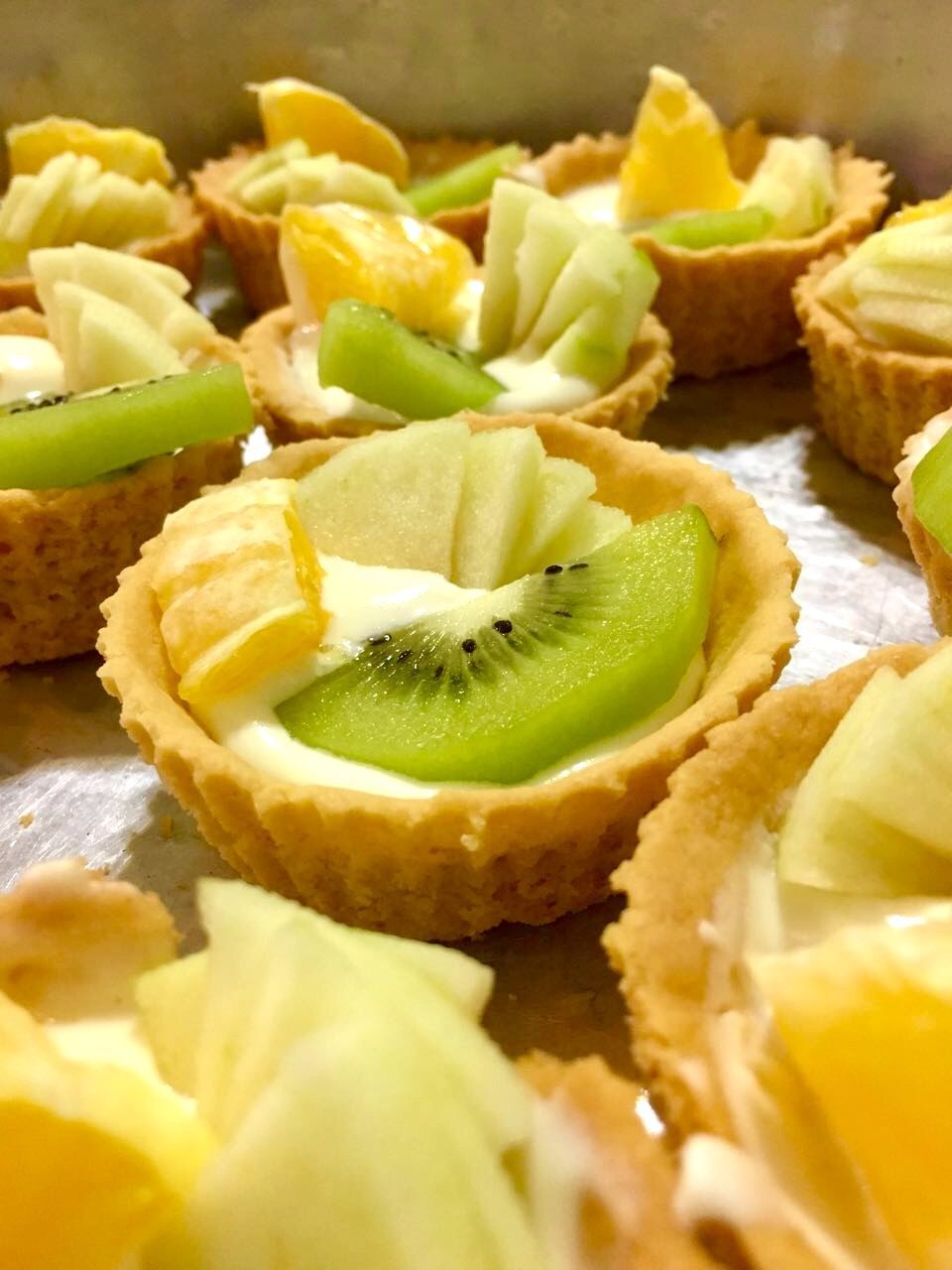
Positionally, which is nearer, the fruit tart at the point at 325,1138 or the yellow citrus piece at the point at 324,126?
the fruit tart at the point at 325,1138

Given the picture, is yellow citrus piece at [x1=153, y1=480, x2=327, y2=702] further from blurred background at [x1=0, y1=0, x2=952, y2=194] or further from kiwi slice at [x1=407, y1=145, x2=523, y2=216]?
blurred background at [x1=0, y1=0, x2=952, y2=194]

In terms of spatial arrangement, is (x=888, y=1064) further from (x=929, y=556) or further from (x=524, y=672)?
(x=929, y=556)

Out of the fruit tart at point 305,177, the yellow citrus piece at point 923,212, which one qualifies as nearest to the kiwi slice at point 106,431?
the fruit tart at point 305,177

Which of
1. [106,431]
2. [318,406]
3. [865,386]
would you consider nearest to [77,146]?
[318,406]

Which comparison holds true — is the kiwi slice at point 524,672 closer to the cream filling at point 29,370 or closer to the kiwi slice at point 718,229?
the cream filling at point 29,370

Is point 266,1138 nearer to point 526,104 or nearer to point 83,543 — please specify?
point 83,543
